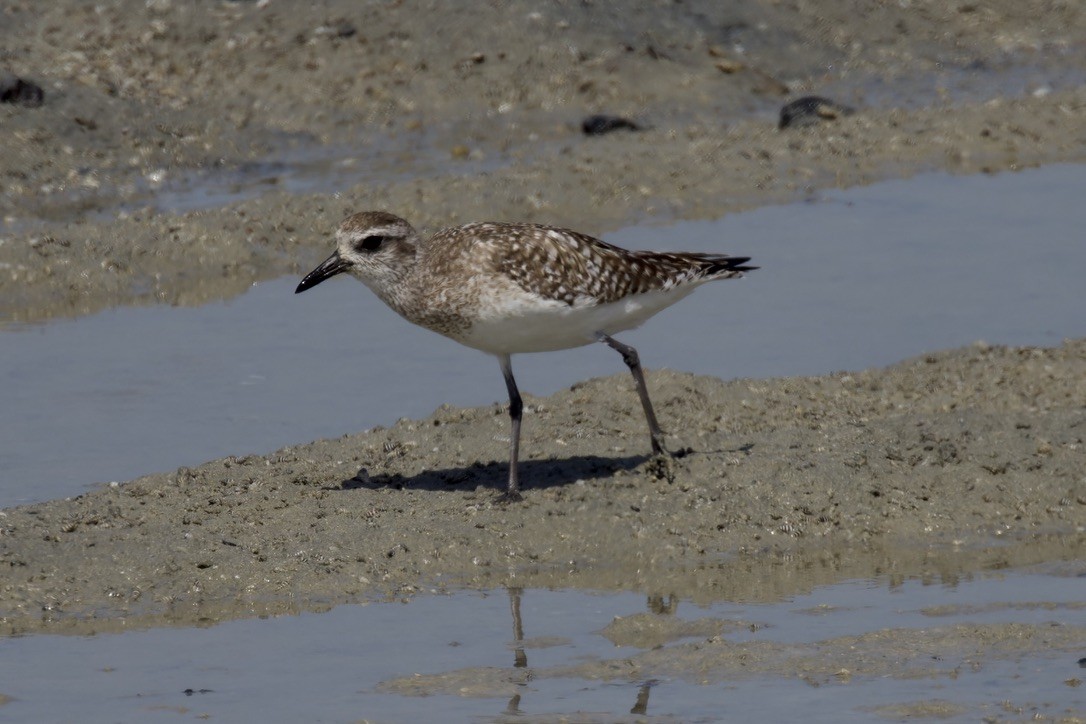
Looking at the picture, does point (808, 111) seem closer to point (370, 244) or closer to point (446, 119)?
point (446, 119)

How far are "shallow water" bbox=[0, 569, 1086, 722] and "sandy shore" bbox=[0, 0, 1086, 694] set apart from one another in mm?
296

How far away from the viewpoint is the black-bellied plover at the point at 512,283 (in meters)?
9.81

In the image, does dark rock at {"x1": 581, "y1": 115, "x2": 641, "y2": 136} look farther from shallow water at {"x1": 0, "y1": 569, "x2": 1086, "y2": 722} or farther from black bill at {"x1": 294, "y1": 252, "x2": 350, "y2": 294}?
shallow water at {"x1": 0, "y1": 569, "x2": 1086, "y2": 722}

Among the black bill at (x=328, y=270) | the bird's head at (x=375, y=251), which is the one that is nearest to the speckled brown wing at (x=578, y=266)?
the bird's head at (x=375, y=251)

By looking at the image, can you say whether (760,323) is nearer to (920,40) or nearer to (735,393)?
(735,393)

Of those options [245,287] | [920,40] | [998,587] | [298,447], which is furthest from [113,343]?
[920,40]

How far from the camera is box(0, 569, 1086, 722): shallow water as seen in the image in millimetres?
6945

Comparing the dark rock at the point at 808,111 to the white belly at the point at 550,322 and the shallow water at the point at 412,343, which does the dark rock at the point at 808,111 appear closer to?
the shallow water at the point at 412,343

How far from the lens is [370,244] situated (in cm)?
1023

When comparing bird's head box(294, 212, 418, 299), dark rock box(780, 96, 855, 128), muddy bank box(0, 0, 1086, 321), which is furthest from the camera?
dark rock box(780, 96, 855, 128)

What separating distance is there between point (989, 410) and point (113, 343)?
6.47 metres

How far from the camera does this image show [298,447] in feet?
35.9

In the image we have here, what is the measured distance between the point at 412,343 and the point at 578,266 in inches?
131

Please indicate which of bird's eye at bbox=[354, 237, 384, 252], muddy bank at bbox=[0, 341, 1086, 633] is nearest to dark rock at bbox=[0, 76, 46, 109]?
muddy bank at bbox=[0, 341, 1086, 633]
